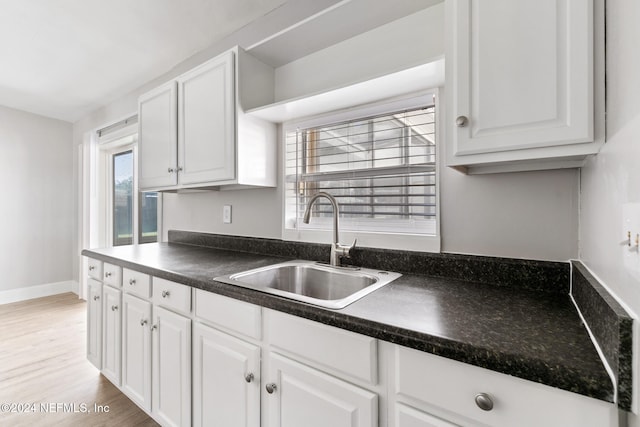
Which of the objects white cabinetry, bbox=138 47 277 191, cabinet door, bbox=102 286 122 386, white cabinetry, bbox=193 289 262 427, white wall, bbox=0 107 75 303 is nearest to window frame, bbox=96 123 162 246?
white wall, bbox=0 107 75 303

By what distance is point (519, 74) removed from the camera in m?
0.87

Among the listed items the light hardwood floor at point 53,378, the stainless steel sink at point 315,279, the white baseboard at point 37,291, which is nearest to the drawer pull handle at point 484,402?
the stainless steel sink at point 315,279

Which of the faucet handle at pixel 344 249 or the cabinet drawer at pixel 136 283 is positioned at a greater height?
the faucet handle at pixel 344 249

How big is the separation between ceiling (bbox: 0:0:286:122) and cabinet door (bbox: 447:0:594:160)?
129cm

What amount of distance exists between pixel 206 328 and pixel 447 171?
4.01 feet

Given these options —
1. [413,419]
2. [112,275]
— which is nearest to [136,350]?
[112,275]

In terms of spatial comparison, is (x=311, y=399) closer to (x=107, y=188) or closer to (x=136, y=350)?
(x=136, y=350)

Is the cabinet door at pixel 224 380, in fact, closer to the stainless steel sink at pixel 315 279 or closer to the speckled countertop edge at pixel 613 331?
the stainless steel sink at pixel 315 279

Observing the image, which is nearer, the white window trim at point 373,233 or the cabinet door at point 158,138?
the white window trim at point 373,233

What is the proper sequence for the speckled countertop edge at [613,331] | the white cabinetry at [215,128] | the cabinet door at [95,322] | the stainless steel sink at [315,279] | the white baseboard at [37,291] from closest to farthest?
the speckled countertop edge at [613,331]
the stainless steel sink at [315,279]
the white cabinetry at [215,128]
the cabinet door at [95,322]
the white baseboard at [37,291]

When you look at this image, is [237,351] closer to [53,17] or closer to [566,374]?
[566,374]

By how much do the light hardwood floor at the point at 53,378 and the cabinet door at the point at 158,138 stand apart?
1379 millimetres

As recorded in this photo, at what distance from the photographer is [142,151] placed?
2264mm

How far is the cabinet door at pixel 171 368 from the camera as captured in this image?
1.33 m
